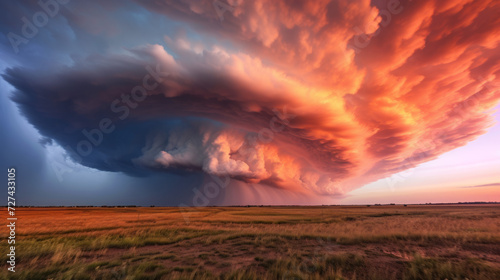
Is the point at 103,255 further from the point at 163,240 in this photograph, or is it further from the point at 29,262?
the point at 163,240

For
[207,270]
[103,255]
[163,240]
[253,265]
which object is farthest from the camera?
[163,240]

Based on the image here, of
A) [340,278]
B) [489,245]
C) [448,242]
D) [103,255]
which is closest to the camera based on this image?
[340,278]

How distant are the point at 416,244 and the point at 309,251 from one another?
363 inches

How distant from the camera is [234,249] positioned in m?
15.8

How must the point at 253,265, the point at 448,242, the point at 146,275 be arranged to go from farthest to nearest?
the point at 448,242
the point at 253,265
the point at 146,275

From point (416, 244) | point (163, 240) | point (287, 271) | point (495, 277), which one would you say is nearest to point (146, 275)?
point (287, 271)

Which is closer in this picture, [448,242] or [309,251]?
[309,251]

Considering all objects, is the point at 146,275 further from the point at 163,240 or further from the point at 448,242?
the point at 448,242

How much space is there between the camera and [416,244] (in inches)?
649

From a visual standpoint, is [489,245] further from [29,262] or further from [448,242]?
[29,262]

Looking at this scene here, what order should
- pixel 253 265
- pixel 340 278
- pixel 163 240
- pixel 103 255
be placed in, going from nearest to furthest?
pixel 340 278
pixel 253 265
pixel 103 255
pixel 163 240

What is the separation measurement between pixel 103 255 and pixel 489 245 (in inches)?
1116

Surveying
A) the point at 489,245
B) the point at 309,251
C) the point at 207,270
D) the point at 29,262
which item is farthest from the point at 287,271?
the point at 489,245

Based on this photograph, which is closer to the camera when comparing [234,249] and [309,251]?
[309,251]
